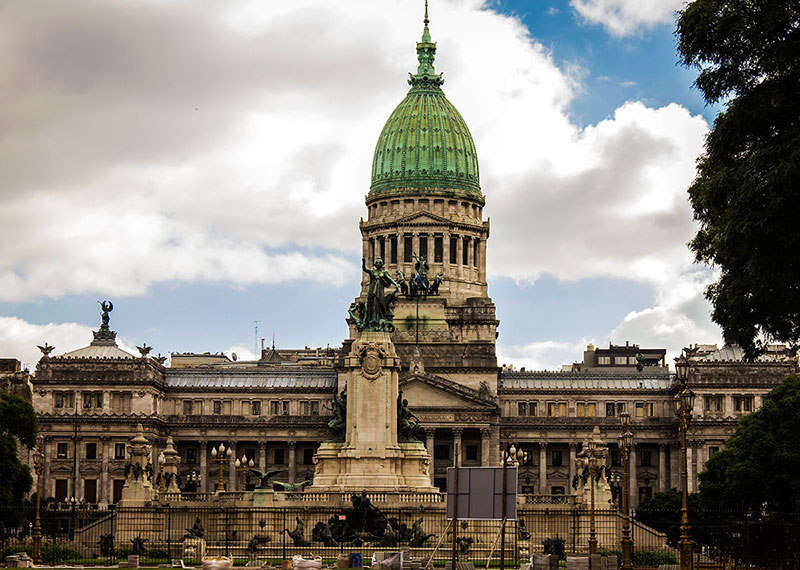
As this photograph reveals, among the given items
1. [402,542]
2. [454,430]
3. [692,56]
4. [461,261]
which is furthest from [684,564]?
[461,261]

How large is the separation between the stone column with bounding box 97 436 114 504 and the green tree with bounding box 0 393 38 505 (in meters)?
38.9

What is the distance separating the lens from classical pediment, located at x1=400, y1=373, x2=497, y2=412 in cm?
16612

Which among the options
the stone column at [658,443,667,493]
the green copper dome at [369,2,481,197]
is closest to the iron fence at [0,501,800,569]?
the stone column at [658,443,667,493]

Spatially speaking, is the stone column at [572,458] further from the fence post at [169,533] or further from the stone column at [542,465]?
the fence post at [169,533]

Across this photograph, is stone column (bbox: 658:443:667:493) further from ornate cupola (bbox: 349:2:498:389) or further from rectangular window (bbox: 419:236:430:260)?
rectangular window (bbox: 419:236:430:260)

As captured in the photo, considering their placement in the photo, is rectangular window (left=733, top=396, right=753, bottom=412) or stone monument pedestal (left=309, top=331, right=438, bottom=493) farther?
rectangular window (left=733, top=396, right=753, bottom=412)

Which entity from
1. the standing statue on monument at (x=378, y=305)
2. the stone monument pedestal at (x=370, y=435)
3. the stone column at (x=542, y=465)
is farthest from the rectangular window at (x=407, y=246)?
the stone monument pedestal at (x=370, y=435)

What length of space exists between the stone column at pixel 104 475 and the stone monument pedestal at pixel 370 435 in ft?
231

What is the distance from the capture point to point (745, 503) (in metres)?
111

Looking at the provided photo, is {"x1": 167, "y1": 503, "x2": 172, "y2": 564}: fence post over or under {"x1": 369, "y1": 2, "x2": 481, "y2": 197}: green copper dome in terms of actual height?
under

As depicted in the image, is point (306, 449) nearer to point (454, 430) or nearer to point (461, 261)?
point (454, 430)

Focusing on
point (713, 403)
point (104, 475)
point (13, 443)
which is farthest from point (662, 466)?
point (13, 443)

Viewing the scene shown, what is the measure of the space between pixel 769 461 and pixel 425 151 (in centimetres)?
9189

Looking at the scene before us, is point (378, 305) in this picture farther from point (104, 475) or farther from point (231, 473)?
point (231, 473)
